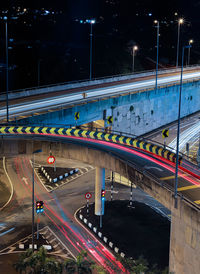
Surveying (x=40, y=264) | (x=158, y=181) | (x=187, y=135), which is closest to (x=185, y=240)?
(x=158, y=181)

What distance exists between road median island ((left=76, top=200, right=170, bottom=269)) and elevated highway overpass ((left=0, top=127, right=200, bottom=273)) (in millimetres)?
4957

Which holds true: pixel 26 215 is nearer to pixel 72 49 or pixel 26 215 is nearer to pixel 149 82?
pixel 149 82

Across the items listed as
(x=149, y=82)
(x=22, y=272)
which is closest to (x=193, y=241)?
(x=22, y=272)

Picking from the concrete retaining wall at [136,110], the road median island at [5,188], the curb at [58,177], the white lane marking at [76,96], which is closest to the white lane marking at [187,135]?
the concrete retaining wall at [136,110]

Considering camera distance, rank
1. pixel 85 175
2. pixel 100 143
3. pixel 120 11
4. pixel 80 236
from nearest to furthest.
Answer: pixel 80 236 < pixel 100 143 < pixel 85 175 < pixel 120 11

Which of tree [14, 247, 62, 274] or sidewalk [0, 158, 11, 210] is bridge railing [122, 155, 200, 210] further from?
sidewalk [0, 158, 11, 210]

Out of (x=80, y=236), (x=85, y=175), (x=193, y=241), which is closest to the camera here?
(x=193, y=241)

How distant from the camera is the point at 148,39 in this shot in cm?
13200

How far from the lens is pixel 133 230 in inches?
1164

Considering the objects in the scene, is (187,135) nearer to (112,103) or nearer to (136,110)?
(136,110)

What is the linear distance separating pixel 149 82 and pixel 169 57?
6134 cm

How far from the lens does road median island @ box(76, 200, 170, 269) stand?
26344 mm

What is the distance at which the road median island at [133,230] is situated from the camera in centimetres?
2634

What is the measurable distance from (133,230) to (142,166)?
6.01 m
